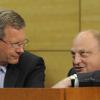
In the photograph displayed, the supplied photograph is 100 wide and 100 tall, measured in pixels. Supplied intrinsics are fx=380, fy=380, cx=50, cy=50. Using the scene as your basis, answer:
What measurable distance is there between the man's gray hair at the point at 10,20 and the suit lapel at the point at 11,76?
0.70 ft

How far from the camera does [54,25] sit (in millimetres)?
3025

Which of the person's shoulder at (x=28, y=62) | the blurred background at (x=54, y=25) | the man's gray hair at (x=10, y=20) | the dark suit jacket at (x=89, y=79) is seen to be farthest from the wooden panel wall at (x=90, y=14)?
the dark suit jacket at (x=89, y=79)

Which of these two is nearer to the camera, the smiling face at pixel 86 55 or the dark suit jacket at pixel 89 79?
the dark suit jacket at pixel 89 79

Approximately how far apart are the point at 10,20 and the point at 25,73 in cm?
35

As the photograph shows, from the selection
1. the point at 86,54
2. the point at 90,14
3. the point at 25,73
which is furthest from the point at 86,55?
the point at 90,14

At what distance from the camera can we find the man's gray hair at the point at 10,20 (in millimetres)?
2418

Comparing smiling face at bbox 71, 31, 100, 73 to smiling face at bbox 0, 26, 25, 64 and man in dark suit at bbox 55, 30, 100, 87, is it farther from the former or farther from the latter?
smiling face at bbox 0, 26, 25, 64

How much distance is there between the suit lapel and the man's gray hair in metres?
0.21

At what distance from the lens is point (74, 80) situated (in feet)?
5.52

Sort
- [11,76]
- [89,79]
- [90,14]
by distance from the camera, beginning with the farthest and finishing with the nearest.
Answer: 1. [90,14]
2. [11,76]
3. [89,79]

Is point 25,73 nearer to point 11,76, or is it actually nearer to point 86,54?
point 11,76

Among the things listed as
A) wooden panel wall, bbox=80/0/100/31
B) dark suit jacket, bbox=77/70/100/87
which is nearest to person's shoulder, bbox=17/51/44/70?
wooden panel wall, bbox=80/0/100/31

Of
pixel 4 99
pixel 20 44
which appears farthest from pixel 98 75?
pixel 20 44

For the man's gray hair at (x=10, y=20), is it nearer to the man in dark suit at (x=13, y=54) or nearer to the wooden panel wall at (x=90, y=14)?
the man in dark suit at (x=13, y=54)
